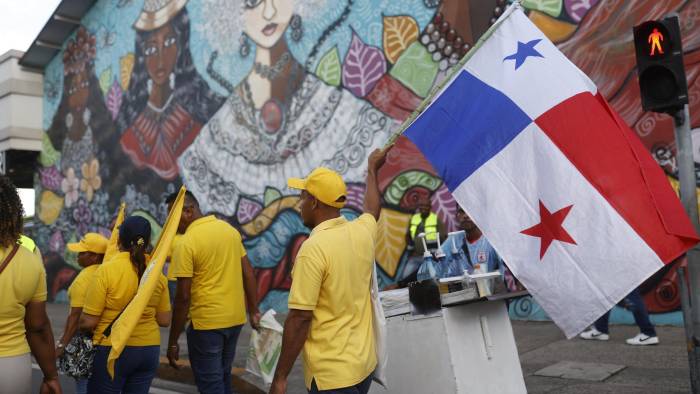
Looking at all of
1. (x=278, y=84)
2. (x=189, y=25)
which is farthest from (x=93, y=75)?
(x=278, y=84)

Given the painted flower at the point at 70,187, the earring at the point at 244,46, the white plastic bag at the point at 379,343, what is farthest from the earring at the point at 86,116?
the white plastic bag at the point at 379,343

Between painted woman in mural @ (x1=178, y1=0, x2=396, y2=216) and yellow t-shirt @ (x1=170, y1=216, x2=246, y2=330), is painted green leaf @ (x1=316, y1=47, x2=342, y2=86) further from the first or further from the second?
yellow t-shirt @ (x1=170, y1=216, x2=246, y2=330)

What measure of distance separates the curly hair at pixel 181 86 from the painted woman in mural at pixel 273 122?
41cm

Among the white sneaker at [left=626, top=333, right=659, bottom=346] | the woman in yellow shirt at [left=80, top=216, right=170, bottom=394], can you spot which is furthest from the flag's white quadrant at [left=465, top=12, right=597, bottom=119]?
the white sneaker at [left=626, top=333, right=659, bottom=346]

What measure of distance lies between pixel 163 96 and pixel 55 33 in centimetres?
576

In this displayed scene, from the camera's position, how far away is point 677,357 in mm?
6438

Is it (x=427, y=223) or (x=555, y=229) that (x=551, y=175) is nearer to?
(x=555, y=229)

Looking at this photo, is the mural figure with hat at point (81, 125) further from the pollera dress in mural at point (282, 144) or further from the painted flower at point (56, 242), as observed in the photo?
the pollera dress in mural at point (282, 144)

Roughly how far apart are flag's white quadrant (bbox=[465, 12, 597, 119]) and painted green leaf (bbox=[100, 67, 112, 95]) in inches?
612

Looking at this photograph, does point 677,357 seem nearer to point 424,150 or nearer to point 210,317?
point 424,150

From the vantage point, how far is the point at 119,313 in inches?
168

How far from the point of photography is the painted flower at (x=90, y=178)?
59.3ft

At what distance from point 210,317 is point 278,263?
8.15 meters

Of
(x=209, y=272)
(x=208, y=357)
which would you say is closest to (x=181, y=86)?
(x=209, y=272)
